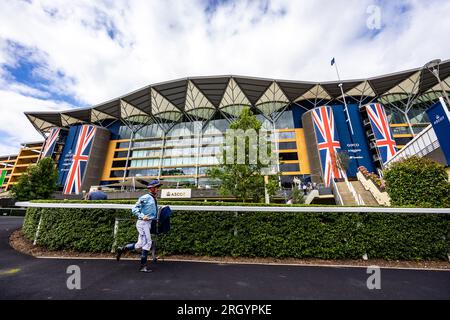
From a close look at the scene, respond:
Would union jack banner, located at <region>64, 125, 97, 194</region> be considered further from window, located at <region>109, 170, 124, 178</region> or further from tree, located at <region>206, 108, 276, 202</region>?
tree, located at <region>206, 108, 276, 202</region>

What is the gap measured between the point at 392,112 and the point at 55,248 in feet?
180

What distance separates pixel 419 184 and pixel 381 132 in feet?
117

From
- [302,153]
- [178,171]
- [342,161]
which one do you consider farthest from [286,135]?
[178,171]

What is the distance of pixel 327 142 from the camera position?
35000 millimetres

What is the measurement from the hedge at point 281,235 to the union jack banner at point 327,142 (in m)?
29.6

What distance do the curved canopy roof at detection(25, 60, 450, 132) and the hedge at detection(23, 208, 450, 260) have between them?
34918mm

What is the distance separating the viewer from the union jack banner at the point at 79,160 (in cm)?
4082

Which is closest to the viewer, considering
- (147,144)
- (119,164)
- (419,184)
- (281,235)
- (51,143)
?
(281,235)

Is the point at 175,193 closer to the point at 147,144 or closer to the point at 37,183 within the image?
the point at 37,183

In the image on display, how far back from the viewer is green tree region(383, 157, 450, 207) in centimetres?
694

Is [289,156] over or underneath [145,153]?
underneath

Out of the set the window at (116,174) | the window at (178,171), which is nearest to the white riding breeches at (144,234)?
the window at (178,171)

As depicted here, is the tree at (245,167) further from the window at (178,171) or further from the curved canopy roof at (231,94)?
the window at (178,171)
